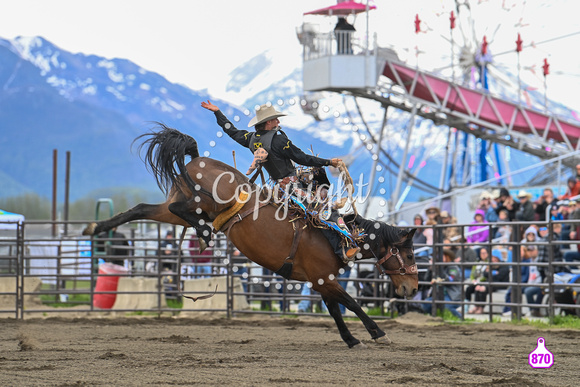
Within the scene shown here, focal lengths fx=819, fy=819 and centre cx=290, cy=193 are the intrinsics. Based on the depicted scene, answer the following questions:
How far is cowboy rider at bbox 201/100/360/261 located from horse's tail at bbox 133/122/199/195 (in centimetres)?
44

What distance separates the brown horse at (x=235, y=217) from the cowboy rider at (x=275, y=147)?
0.23 m

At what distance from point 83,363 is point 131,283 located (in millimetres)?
6975

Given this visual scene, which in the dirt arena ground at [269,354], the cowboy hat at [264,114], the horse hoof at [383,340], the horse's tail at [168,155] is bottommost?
the dirt arena ground at [269,354]

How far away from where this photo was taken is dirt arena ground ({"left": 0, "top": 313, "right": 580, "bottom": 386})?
6.24 m

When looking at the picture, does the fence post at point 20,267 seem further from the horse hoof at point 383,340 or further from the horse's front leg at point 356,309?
the horse hoof at point 383,340

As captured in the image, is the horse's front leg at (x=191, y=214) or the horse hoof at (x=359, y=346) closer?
the horse's front leg at (x=191, y=214)

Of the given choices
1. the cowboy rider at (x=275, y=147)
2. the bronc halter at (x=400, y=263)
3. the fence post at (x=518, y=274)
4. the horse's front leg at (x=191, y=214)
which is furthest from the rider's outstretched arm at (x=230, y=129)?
the fence post at (x=518, y=274)

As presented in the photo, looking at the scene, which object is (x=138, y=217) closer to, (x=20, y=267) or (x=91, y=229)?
(x=91, y=229)

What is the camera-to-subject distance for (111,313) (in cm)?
1389

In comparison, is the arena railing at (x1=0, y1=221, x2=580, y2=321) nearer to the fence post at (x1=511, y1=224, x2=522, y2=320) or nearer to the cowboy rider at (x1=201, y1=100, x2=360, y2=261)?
the fence post at (x1=511, y1=224, x2=522, y2=320)

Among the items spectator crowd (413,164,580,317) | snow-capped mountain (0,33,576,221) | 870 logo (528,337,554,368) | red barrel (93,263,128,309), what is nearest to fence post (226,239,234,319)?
red barrel (93,263,128,309)

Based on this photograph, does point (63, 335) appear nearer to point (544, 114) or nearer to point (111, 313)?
point (111, 313)

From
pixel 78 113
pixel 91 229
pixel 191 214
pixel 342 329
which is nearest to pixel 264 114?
pixel 191 214

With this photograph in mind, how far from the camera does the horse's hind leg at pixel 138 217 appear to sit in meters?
8.05
